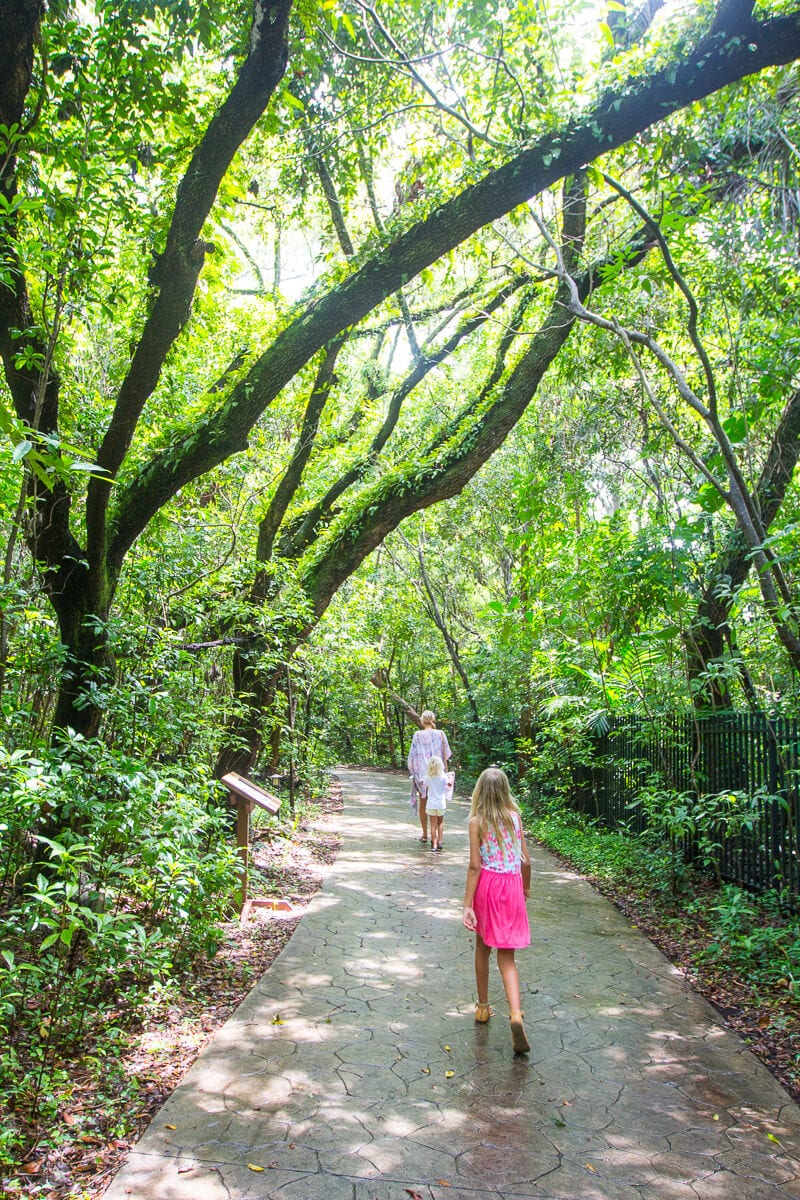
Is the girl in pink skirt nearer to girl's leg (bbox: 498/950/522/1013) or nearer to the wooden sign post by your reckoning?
girl's leg (bbox: 498/950/522/1013)

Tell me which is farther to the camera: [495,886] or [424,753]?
[424,753]

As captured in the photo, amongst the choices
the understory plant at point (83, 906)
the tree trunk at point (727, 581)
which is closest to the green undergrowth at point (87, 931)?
the understory plant at point (83, 906)

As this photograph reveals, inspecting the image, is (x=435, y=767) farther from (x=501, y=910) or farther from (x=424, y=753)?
(x=501, y=910)

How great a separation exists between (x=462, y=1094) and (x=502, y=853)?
1339 mm

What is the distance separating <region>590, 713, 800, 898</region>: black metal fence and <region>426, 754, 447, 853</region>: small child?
2435 millimetres

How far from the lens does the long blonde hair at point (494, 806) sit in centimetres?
497

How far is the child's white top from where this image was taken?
1109 centimetres

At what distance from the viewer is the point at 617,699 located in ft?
31.6

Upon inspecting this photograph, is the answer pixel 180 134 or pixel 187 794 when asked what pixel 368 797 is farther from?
pixel 180 134

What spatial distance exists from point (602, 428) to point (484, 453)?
3.10 meters

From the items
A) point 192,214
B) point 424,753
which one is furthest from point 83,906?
point 424,753

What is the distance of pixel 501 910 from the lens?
190 inches

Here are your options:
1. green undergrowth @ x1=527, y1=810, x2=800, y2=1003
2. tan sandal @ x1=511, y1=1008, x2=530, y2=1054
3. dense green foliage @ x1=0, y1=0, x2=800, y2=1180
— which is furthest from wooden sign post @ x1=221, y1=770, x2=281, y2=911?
green undergrowth @ x1=527, y1=810, x2=800, y2=1003

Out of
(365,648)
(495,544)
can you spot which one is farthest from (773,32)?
(495,544)
